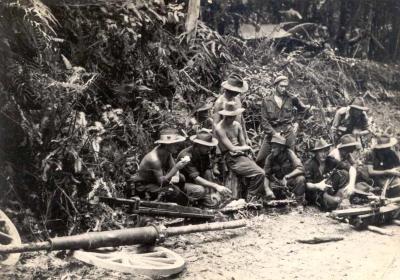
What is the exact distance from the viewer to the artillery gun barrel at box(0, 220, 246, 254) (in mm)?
4372

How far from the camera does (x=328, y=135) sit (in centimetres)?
995

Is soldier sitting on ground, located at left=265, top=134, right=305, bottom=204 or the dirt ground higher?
soldier sitting on ground, located at left=265, top=134, right=305, bottom=204

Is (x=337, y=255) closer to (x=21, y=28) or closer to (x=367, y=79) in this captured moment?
(x=21, y=28)

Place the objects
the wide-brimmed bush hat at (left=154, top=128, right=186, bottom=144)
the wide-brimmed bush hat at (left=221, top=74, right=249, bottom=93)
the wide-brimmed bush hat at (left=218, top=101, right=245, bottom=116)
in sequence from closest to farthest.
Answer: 1. the wide-brimmed bush hat at (left=154, top=128, right=186, bottom=144)
2. the wide-brimmed bush hat at (left=218, top=101, right=245, bottom=116)
3. the wide-brimmed bush hat at (left=221, top=74, right=249, bottom=93)

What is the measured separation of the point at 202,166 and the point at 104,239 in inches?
95.3

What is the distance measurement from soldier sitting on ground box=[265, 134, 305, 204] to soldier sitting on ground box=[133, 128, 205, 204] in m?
1.96

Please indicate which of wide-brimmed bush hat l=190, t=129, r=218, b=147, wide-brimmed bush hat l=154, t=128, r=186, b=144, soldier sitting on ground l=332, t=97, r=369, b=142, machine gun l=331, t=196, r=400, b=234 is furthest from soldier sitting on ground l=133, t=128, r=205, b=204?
soldier sitting on ground l=332, t=97, r=369, b=142

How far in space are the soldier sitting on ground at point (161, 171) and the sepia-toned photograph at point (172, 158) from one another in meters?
0.02

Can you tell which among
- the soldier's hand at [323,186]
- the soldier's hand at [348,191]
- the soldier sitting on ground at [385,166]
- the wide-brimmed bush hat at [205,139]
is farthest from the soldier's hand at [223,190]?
the soldier sitting on ground at [385,166]

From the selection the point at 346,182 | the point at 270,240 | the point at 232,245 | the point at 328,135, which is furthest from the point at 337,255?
the point at 328,135

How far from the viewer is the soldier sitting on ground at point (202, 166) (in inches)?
269

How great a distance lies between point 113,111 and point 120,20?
1.47m

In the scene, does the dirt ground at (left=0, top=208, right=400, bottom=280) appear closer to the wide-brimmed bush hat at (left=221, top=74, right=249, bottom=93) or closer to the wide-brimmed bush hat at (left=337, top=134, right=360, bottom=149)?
the wide-brimmed bush hat at (left=337, top=134, right=360, bottom=149)

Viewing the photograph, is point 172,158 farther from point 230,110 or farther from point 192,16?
point 192,16
